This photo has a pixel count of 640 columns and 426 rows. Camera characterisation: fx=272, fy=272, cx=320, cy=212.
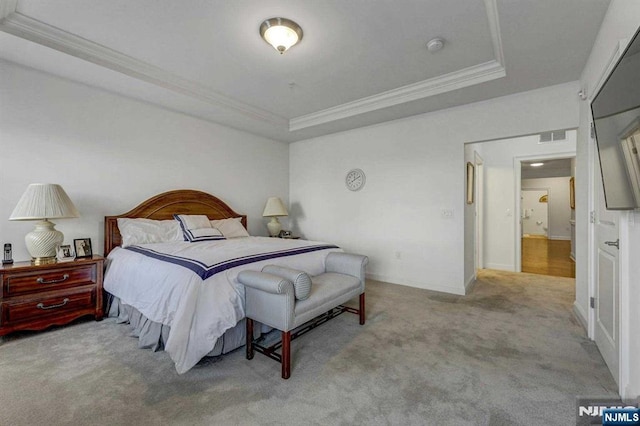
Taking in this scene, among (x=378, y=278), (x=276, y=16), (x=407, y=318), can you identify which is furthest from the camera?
(x=378, y=278)

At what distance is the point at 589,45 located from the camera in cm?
233

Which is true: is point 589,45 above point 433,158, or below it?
above

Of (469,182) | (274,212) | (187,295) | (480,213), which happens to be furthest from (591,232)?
(274,212)

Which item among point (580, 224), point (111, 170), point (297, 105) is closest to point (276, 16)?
point (297, 105)

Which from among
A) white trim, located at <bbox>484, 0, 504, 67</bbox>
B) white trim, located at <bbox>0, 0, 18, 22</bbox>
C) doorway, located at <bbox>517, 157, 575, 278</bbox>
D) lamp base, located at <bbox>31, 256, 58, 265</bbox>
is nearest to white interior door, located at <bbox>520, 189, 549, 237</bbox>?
doorway, located at <bbox>517, 157, 575, 278</bbox>

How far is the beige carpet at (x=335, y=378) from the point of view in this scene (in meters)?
1.50

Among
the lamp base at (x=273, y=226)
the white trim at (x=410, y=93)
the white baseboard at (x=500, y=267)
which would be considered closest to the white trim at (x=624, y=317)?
A: the white trim at (x=410, y=93)

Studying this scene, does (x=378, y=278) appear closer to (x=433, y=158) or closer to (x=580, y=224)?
(x=433, y=158)

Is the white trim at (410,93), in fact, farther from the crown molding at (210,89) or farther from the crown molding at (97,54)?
the crown molding at (97,54)

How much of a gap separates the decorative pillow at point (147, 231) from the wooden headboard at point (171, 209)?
12 centimetres

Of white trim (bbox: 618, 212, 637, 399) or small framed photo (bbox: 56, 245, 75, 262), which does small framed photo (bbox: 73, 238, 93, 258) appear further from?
white trim (bbox: 618, 212, 637, 399)

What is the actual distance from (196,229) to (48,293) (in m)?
1.44

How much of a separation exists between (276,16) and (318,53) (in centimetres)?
60

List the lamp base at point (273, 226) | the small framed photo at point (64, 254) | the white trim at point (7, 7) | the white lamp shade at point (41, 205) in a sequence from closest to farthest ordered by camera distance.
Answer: the white trim at point (7, 7)
the white lamp shade at point (41, 205)
the small framed photo at point (64, 254)
the lamp base at point (273, 226)
